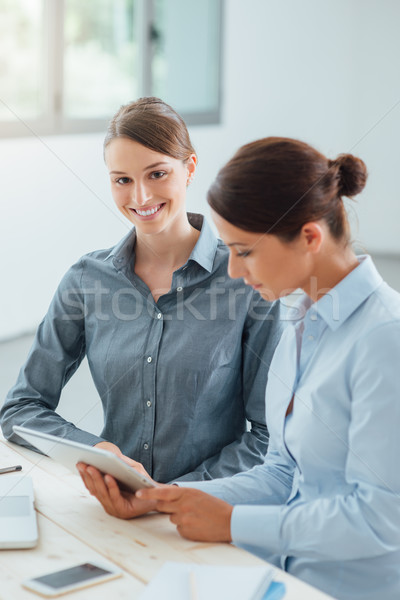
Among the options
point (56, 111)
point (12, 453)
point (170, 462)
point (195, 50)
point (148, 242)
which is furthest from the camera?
point (195, 50)

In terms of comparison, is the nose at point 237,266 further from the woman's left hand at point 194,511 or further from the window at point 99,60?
the window at point 99,60

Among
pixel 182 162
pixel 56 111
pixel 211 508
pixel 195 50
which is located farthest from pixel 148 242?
pixel 195 50

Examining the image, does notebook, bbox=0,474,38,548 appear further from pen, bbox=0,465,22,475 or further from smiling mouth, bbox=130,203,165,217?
smiling mouth, bbox=130,203,165,217

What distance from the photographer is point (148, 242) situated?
179cm

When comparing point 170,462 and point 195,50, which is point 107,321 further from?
point 195,50

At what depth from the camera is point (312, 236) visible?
1.21 meters

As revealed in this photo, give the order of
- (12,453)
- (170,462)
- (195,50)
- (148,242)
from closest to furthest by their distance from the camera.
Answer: (12,453) < (170,462) < (148,242) < (195,50)

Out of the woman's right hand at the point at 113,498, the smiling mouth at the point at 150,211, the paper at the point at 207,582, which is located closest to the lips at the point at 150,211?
the smiling mouth at the point at 150,211

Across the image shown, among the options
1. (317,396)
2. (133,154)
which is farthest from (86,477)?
(133,154)

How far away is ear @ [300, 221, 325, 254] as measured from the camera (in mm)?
1196

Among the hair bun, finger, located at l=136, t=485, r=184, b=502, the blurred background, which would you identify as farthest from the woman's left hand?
the blurred background

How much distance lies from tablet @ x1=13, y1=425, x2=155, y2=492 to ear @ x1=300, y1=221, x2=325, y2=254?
1.47ft

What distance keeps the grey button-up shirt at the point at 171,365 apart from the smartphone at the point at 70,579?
0.58 metres

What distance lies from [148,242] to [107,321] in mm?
215
